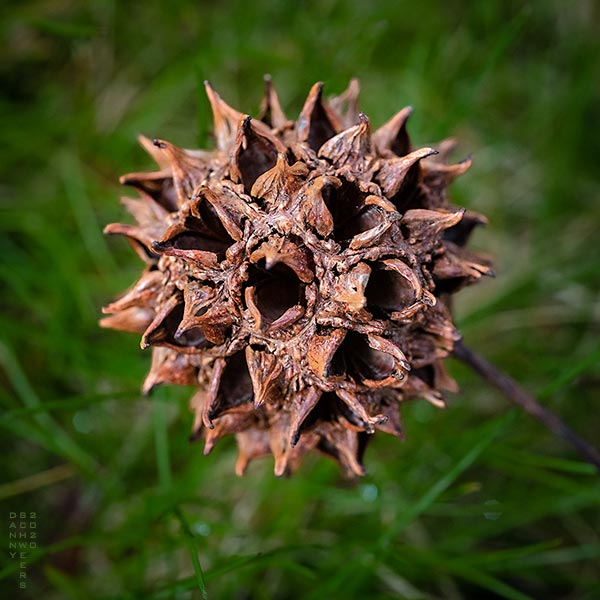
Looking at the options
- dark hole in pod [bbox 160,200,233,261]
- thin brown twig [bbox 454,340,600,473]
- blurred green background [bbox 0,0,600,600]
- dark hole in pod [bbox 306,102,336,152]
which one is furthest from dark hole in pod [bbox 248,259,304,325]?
blurred green background [bbox 0,0,600,600]

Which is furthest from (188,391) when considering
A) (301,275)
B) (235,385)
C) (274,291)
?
(301,275)

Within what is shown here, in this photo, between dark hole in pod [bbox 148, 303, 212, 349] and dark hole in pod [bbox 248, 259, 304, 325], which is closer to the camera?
dark hole in pod [bbox 248, 259, 304, 325]

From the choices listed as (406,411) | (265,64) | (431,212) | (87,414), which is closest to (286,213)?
(431,212)

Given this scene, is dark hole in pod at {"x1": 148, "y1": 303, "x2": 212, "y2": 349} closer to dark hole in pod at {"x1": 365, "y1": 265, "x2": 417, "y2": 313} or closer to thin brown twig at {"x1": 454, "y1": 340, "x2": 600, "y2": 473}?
dark hole in pod at {"x1": 365, "y1": 265, "x2": 417, "y2": 313}

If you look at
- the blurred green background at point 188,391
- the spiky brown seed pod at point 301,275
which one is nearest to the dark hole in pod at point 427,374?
the spiky brown seed pod at point 301,275

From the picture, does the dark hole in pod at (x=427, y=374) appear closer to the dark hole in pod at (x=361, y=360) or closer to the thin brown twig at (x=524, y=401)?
the dark hole in pod at (x=361, y=360)

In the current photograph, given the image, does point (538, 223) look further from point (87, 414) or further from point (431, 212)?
point (87, 414)

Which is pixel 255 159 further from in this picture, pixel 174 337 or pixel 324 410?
pixel 324 410
